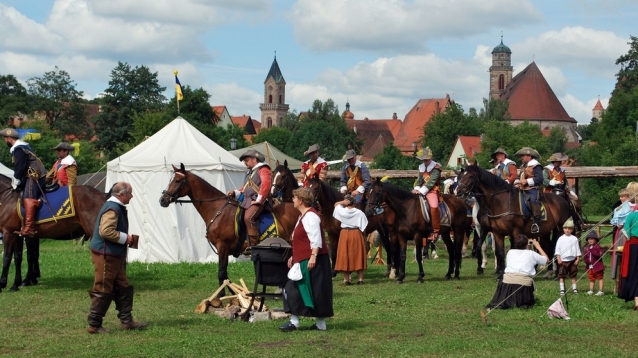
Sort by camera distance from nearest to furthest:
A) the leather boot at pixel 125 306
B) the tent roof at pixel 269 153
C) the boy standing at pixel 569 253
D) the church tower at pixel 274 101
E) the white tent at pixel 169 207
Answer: the leather boot at pixel 125 306
the boy standing at pixel 569 253
the white tent at pixel 169 207
the tent roof at pixel 269 153
the church tower at pixel 274 101

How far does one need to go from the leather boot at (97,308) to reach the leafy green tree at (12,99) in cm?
6629

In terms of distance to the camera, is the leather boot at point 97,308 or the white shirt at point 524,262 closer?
the leather boot at point 97,308

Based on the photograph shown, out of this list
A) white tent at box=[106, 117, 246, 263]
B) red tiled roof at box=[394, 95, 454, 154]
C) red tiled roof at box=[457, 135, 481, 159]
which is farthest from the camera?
red tiled roof at box=[394, 95, 454, 154]

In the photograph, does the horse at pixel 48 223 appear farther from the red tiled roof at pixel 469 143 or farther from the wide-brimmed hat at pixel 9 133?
the red tiled roof at pixel 469 143

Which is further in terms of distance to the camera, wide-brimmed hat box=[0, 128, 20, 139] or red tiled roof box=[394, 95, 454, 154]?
red tiled roof box=[394, 95, 454, 154]

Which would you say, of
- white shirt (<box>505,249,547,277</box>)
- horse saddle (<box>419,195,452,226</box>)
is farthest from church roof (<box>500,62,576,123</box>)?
white shirt (<box>505,249,547,277</box>)

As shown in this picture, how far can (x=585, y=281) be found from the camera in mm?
17328

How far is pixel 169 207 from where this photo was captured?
2175 centimetres

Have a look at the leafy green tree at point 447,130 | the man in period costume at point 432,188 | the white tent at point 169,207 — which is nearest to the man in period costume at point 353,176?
the man in period costume at point 432,188

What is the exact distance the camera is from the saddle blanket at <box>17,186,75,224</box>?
15797 millimetres

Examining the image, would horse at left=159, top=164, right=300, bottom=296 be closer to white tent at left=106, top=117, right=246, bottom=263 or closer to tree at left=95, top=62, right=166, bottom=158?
white tent at left=106, top=117, right=246, bottom=263

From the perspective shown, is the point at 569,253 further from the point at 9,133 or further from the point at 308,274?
the point at 9,133

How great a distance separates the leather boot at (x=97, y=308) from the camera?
34.7ft

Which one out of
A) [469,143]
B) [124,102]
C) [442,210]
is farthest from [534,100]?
[442,210]
